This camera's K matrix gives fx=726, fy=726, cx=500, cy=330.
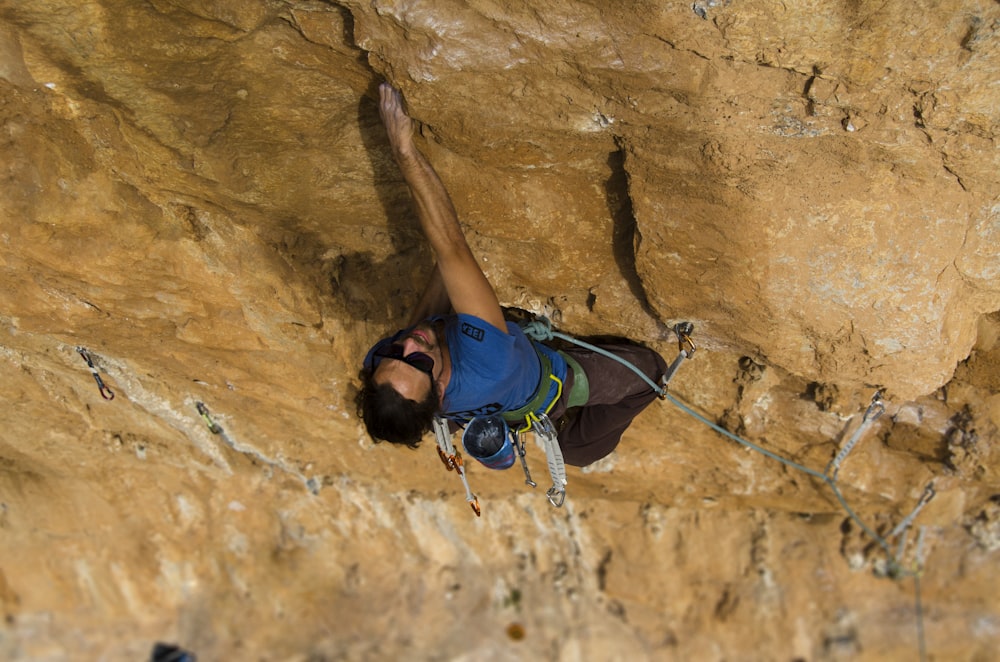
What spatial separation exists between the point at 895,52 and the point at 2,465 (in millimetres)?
5254

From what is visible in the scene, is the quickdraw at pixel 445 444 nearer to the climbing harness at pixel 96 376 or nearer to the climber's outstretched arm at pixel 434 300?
the climber's outstretched arm at pixel 434 300

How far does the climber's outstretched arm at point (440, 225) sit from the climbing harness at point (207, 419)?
225 cm

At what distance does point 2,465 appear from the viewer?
4621mm

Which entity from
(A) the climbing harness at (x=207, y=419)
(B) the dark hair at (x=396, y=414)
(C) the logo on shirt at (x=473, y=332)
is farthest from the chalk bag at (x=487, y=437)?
(A) the climbing harness at (x=207, y=419)

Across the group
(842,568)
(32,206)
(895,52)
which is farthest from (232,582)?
(895,52)

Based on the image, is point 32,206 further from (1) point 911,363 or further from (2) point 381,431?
(1) point 911,363

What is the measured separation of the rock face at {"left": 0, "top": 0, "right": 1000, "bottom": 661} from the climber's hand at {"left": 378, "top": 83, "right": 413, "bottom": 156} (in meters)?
0.04

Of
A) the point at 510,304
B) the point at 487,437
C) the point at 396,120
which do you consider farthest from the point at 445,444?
the point at 396,120

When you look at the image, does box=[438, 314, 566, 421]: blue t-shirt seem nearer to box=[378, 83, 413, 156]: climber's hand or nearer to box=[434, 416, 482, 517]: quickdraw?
box=[434, 416, 482, 517]: quickdraw

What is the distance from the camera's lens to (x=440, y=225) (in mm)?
2426

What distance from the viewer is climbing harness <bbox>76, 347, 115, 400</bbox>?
3.59 meters

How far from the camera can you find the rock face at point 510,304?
2129 millimetres

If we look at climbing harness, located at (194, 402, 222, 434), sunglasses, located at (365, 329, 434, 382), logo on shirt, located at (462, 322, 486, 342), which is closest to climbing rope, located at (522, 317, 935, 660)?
logo on shirt, located at (462, 322, 486, 342)

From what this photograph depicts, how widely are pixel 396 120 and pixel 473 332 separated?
734 millimetres
